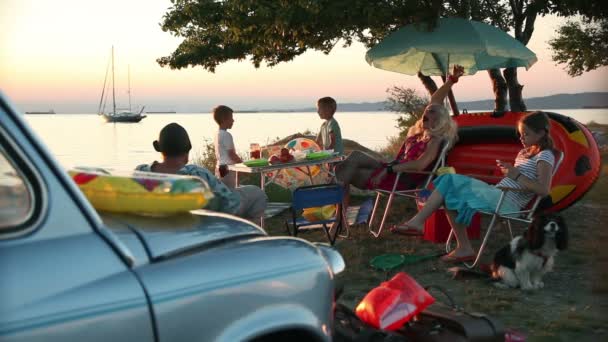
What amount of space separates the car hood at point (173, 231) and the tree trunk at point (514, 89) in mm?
10755

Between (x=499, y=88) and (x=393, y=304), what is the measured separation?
1002 cm

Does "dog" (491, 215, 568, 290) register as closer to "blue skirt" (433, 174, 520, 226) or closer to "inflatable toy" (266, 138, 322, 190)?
"blue skirt" (433, 174, 520, 226)

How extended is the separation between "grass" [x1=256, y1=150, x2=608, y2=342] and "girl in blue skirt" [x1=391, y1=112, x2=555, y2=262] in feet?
1.12

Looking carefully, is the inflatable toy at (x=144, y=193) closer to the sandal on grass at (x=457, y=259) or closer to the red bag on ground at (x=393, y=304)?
the red bag on ground at (x=393, y=304)

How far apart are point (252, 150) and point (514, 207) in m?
3.07

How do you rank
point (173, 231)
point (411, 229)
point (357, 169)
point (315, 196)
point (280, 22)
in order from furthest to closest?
point (280, 22) < point (357, 169) < point (315, 196) < point (411, 229) < point (173, 231)

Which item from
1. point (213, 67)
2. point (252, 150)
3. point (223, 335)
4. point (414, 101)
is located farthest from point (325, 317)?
point (414, 101)

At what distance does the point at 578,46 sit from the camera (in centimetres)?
1939

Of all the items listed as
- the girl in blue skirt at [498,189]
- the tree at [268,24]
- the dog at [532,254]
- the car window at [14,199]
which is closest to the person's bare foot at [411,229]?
the girl in blue skirt at [498,189]

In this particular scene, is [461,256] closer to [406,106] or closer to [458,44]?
[458,44]

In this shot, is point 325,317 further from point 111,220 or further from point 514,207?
point 514,207

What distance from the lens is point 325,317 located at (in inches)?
77.9

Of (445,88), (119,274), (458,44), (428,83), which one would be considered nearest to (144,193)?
(119,274)

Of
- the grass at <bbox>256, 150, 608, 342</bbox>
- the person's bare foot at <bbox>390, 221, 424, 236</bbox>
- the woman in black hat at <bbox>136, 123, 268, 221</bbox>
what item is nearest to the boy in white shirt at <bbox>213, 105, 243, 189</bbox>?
the grass at <bbox>256, 150, 608, 342</bbox>
